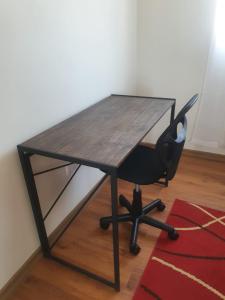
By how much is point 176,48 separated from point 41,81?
1529mm

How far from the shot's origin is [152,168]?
152 centimetres

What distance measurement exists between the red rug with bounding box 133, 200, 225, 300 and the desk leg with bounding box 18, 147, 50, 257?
0.64 m

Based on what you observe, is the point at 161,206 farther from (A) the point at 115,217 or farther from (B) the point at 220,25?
(B) the point at 220,25

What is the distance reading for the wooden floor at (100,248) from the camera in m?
1.38

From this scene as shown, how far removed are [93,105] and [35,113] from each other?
0.63 m

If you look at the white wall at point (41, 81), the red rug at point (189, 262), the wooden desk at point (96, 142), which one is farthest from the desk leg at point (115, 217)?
the white wall at point (41, 81)

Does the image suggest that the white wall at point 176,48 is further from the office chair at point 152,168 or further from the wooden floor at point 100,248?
the office chair at point 152,168

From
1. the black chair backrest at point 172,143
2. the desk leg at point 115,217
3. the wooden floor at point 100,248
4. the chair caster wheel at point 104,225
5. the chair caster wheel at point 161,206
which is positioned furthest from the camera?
the chair caster wheel at point 161,206

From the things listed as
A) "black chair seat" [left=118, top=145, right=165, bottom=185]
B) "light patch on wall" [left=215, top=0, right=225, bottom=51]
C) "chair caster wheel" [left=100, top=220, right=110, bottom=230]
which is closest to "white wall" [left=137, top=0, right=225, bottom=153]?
"light patch on wall" [left=215, top=0, right=225, bottom=51]

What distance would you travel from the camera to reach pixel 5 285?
1360mm

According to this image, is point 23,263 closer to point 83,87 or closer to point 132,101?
point 83,87

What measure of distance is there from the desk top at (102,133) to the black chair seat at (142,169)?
22 centimetres

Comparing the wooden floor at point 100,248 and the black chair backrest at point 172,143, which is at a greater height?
the black chair backrest at point 172,143

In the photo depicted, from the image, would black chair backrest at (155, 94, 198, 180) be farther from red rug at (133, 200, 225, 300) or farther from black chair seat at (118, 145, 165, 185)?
red rug at (133, 200, 225, 300)
